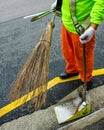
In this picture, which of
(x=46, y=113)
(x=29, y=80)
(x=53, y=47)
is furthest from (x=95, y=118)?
(x=53, y=47)

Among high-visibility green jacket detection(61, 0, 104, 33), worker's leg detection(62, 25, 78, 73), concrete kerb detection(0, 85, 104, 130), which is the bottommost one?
concrete kerb detection(0, 85, 104, 130)

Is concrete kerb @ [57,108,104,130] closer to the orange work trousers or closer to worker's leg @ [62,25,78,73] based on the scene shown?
the orange work trousers

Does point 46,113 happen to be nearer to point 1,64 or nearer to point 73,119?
point 73,119

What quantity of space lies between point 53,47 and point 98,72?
1199 mm

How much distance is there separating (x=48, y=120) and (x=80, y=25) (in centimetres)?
118

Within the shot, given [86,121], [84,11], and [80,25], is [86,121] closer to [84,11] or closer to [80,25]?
[80,25]

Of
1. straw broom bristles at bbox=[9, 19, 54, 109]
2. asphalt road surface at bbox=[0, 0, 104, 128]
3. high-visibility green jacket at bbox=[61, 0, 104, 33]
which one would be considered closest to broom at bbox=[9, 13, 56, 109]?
straw broom bristles at bbox=[9, 19, 54, 109]

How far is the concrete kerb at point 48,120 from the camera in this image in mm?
3506

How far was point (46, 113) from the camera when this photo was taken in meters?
3.80

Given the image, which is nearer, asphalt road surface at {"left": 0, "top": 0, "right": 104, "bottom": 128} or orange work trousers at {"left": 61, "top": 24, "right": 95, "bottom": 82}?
orange work trousers at {"left": 61, "top": 24, "right": 95, "bottom": 82}

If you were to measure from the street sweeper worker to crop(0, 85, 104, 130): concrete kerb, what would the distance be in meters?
0.44

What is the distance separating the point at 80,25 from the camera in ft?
11.2

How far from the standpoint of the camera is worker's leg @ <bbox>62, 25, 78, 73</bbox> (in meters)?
3.87

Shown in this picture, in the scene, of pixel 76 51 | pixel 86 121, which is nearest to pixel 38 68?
pixel 76 51
